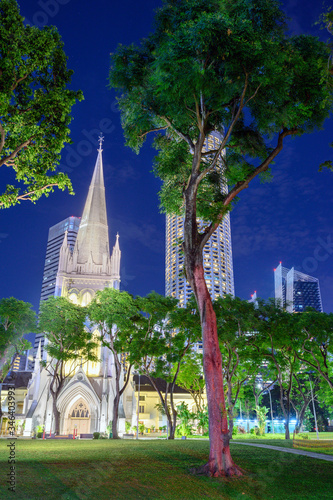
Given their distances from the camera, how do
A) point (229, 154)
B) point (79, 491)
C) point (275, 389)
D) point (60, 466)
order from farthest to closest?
point (275, 389)
point (229, 154)
point (60, 466)
point (79, 491)

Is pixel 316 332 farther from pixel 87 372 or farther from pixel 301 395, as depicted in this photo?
pixel 87 372

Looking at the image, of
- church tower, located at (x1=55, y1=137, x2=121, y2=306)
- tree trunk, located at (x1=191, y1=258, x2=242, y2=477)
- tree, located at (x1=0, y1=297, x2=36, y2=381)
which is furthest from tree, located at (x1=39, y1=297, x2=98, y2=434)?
tree trunk, located at (x1=191, y1=258, x2=242, y2=477)

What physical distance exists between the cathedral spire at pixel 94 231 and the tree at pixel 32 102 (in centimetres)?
5614

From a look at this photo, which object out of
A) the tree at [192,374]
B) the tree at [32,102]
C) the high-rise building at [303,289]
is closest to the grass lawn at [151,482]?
the tree at [32,102]

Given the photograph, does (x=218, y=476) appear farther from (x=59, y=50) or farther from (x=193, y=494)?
(x=59, y=50)

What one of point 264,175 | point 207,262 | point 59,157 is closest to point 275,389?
point 264,175

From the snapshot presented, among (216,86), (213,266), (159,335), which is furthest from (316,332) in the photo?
(213,266)

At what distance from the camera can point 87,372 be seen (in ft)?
198

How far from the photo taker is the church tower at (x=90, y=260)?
66.1 metres

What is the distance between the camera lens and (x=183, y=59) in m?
12.4

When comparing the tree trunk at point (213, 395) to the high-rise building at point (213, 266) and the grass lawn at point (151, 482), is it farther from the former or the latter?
the high-rise building at point (213, 266)

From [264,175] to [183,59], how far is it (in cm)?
673

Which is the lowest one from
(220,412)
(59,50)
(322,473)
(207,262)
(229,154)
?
(322,473)

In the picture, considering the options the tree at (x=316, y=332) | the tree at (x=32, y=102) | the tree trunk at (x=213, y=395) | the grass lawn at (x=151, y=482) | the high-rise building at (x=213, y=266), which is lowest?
the grass lawn at (x=151, y=482)
